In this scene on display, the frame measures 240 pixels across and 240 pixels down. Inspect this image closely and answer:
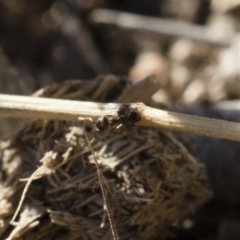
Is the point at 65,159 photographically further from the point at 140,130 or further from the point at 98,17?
the point at 98,17

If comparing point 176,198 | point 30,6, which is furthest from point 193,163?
point 30,6

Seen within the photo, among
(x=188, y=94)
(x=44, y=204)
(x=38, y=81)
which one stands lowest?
(x=188, y=94)

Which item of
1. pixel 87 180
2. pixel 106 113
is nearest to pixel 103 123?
pixel 106 113

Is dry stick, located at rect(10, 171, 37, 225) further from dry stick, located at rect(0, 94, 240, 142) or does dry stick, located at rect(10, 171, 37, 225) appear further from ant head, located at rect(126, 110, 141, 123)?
ant head, located at rect(126, 110, 141, 123)

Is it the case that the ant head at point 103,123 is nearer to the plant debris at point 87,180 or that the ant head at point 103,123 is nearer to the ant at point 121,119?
the ant at point 121,119

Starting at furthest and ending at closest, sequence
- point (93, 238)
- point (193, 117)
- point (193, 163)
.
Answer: point (193, 163) → point (93, 238) → point (193, 117)

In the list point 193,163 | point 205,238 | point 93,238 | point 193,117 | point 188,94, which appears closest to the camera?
point 193,117

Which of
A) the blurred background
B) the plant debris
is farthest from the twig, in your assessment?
the plant debris
